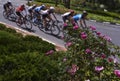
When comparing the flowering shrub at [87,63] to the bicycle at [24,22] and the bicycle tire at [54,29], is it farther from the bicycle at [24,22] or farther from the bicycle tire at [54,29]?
the bicycle at [24,22]

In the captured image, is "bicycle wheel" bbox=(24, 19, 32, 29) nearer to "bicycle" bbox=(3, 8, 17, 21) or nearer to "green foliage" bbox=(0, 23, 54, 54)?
"bicycle" bbox=(3, 8, 17, 21)

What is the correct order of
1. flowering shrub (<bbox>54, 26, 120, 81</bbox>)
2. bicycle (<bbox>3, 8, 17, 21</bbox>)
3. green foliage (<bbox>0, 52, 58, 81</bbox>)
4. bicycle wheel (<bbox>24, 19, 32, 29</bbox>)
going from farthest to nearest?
bicycle (<bbox>3, 8, 17, 21</bbox>) < bicycle wheel (<bbox>24, 19, 32, 29</bbox>) < green foliage (<bbox>0, 52, 58, 81</bbox>) < flowering shrub (<bbox>54, 26, 120, 81</bbox>)

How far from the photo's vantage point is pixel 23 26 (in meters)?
21.5

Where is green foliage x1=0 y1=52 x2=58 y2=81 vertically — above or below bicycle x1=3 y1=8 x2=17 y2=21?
above

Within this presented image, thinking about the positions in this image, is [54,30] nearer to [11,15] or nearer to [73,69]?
[11,15]

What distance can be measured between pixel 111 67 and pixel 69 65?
0.81 meters

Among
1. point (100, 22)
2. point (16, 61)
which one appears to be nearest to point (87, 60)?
point (16, 61)

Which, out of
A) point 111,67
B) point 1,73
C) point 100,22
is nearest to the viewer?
point 111,67

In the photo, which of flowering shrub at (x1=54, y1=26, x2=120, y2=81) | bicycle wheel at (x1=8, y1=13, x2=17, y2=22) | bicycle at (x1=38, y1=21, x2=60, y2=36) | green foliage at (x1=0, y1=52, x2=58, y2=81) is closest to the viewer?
flowering shrub at (x1=54, y1=26, x2=120, y2=81)

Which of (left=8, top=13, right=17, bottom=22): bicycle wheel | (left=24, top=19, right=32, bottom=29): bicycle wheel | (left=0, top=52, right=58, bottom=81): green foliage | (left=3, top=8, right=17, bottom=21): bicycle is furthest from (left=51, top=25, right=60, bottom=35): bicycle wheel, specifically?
(left=0, top=52, right=58, bottom=81): green foliage

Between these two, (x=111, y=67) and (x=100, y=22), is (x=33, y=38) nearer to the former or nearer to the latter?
(x=111, y=67)

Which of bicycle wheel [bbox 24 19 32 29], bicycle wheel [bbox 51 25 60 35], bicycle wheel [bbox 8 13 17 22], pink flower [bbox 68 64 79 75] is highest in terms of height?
pink flower [bbox 68 64 79 75]

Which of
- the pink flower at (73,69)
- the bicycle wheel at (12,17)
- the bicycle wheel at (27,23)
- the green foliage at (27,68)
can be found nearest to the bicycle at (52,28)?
the bicycle wheel at (27,23)

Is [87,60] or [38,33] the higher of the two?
[87,60]
